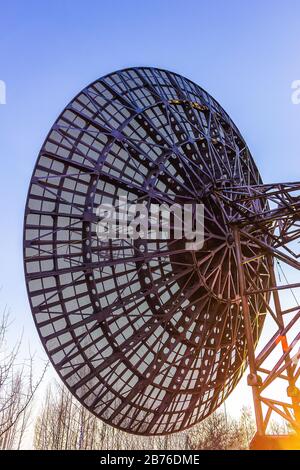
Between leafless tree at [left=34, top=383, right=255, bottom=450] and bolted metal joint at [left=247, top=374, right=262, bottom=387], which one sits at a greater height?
leafless tree at [left=34, top=383, right=255, bottom=450]

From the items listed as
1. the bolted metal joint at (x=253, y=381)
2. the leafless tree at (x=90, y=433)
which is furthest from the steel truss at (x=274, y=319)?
the leafless tree at (x=90, y=433)

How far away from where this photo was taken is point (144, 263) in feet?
60.4

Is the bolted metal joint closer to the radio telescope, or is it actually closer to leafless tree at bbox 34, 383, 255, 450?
the radio telescope

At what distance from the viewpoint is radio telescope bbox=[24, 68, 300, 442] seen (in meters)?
16.7

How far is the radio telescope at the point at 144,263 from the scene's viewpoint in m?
16.7

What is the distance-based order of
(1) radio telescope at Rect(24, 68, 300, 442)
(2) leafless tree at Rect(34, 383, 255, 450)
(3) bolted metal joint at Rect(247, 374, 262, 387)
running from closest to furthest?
(3) bolted metal joint at Rect(247, 374, 262, 387), (1) radio telescope at Rect(24, 68, 300, 442), (2) leafless tree at Rect(34, 383, 255, 450)

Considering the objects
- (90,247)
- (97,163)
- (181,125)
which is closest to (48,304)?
(90,247)

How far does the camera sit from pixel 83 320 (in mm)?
17172

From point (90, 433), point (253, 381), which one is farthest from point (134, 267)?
point (90, 433)

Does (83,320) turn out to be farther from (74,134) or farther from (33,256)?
(74,134)

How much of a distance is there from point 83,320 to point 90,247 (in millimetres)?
3045

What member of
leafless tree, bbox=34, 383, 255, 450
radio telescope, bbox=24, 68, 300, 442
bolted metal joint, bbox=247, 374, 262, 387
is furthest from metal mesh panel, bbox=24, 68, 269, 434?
leafless tree, bbox=34, 383, 255, 450

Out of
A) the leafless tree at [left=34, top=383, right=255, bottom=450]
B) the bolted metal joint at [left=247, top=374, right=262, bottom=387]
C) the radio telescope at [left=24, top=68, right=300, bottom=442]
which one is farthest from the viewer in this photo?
the leafless tree at [left=34, top=383, right=255, bottom=450]

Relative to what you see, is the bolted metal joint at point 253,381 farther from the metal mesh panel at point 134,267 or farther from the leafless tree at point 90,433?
the leafless tree at point 90,433
